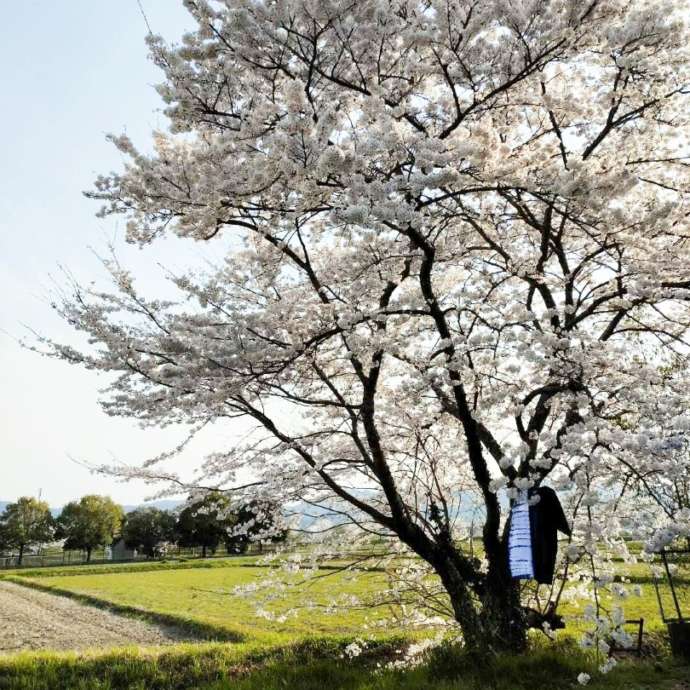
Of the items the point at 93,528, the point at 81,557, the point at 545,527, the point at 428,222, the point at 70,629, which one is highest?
the point at 428,222

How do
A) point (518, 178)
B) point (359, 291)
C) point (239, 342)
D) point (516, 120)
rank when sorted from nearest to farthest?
point (518, 178), point (239, 342), point (359, 291), point (516, 120)

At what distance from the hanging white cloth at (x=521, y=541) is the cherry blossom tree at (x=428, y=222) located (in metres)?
0.49

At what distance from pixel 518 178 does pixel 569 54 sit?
4.42ft

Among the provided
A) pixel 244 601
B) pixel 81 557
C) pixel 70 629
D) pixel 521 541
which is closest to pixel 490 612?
pixel 521 541

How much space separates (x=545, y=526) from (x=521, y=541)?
30 cm

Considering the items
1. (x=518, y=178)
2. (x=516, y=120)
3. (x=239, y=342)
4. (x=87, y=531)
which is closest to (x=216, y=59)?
(x=239, y=342)

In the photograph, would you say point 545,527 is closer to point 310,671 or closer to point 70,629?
point 310,671

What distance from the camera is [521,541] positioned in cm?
570

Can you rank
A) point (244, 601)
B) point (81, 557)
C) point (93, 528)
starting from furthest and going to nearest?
point (81, 557)
point (93, 528)
point (244, 601)

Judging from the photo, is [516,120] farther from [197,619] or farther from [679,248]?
[197,619]

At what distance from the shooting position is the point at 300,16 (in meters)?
4.79

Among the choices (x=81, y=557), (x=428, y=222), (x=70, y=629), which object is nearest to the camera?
(x=428, y=222)

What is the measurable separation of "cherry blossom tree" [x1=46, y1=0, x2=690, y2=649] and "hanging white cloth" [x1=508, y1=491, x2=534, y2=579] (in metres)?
0.49

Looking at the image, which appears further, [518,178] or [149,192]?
[149,192]
